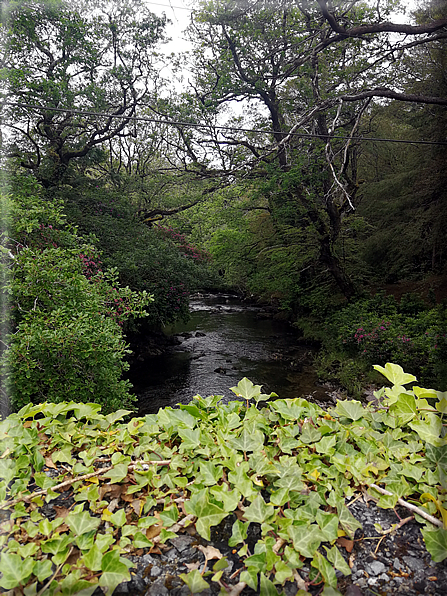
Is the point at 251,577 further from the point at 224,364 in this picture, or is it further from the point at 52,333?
the point at 224,364

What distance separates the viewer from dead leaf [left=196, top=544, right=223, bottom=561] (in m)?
0.86

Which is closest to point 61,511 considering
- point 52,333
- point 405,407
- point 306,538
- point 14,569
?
point 14,569

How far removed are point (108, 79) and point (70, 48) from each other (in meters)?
1.09

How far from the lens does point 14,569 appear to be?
0.75 metres

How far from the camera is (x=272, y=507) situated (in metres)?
0.95

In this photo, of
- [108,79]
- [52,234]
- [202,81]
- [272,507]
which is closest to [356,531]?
[272,507]

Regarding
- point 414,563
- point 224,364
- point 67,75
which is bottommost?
point 224,364

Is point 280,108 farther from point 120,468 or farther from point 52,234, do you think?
point 120,468

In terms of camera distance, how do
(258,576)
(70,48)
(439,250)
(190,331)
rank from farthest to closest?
(190,331)
(439,250)
(70,48)
(258,576)

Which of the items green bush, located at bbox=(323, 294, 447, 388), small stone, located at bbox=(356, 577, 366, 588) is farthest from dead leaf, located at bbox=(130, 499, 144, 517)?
green bush, located at bbox=(323, 294, 447, 388)

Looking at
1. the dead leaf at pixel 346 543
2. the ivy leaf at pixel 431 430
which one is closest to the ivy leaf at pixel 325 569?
the dead leaf at pixel 346 543

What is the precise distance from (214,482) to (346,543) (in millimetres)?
374

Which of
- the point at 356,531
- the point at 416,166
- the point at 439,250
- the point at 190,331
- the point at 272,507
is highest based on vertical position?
the point at 416,166

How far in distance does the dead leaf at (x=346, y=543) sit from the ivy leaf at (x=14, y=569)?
0.74m
